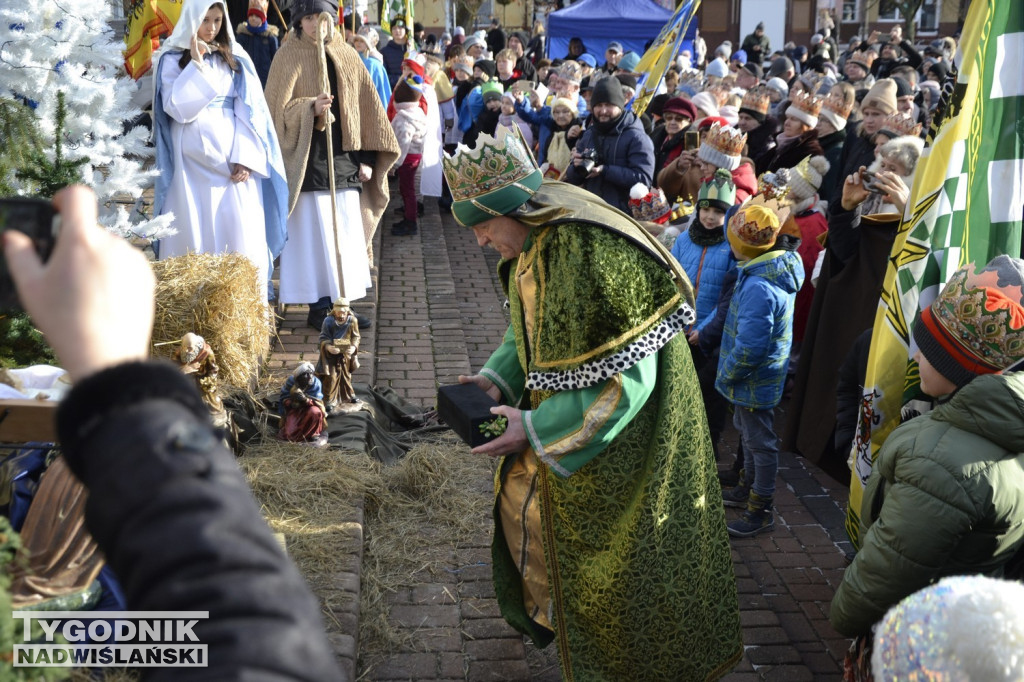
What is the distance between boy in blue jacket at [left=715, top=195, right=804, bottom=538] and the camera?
4637mm

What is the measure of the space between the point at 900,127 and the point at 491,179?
12.9ft

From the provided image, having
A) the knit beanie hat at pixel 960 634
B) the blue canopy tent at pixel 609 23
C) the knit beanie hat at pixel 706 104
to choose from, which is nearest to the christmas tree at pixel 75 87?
the knit beanie hat at pixel 960 634

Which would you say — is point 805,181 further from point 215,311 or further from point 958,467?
point 958,467

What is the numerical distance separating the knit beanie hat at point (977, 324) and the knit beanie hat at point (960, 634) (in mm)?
1356

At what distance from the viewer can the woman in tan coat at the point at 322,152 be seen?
7.10m

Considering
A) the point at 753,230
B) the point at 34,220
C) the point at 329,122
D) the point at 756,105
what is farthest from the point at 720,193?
the point at 34,220

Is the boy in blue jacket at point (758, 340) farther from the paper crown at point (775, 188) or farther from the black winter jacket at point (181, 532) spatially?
the black winter jacket at point (181, 532)

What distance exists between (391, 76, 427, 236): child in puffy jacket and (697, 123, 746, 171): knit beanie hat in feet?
14.7

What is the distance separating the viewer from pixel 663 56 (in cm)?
916

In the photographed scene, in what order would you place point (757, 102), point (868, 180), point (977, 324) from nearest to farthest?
1. point (977, 324)
2. point (868, 180)
3. point (757, 102)

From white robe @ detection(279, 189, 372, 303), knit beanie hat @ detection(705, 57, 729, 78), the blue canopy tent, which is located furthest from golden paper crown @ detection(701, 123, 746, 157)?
the blue canopy tent

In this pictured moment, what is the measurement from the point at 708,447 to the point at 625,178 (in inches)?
168

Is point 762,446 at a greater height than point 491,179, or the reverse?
point 491,179

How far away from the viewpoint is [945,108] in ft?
11.2
